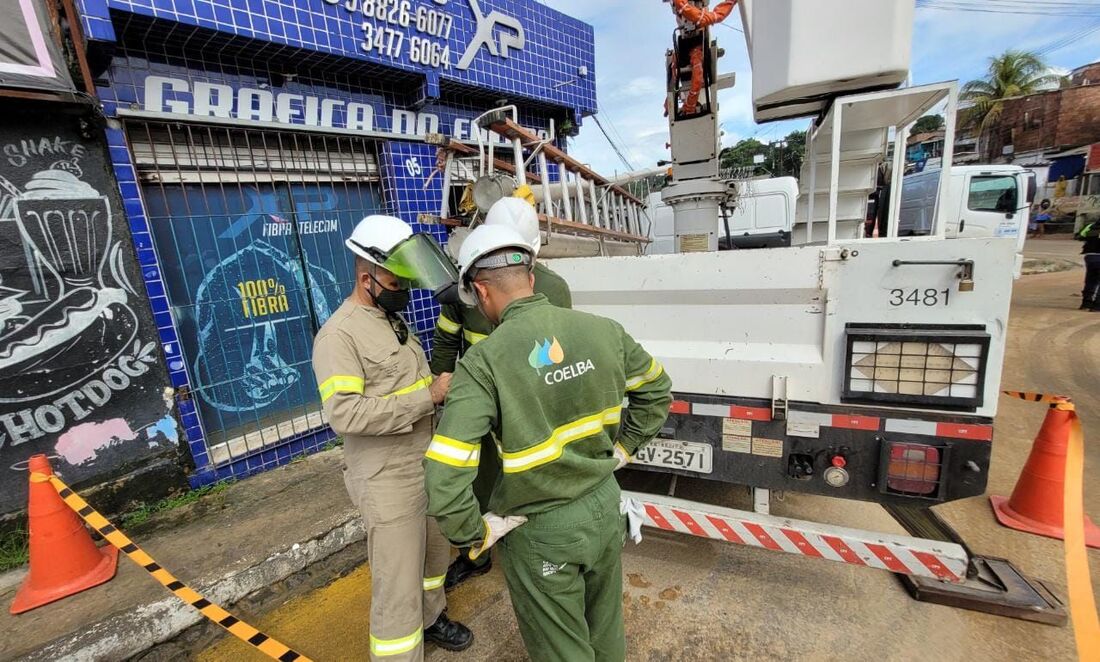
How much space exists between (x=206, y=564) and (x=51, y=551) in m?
0.74

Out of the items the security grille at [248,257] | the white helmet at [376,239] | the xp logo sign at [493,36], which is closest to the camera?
the white helmet at [376,239]

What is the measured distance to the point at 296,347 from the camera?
4.20 meters

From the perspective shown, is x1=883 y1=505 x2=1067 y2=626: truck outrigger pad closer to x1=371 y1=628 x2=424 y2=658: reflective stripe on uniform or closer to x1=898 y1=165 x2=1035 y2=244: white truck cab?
x1=371 y1=628 x2=424 y2=658: reflective stripe on uniform

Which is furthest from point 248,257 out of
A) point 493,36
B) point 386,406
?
point 493,36

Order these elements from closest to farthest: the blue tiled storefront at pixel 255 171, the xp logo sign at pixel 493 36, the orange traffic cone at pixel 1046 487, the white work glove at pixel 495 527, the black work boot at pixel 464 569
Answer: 1. the white work glove at pixel 495 527
2. the black work boot at pixel 464 569
3. the orange traffic cone at pixel 1046 487
4. the blue tiled storefront at pixel 255 171
5. the xp logo sign at pixel 493 36

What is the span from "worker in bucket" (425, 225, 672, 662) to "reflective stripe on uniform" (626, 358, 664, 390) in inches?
4.6

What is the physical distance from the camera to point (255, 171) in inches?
152

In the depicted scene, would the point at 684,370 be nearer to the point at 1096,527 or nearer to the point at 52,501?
the point at 1096,527

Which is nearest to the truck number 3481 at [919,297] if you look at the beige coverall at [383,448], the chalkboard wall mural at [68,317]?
the beige coverall at [383,448]

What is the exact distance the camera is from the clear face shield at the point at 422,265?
6.35 feet

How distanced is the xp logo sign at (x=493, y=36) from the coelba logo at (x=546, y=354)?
199 inches

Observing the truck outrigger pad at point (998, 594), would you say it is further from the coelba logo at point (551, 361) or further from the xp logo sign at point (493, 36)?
the xp logo sign at point (493, 36)

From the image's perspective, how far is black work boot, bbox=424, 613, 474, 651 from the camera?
2.28 metres

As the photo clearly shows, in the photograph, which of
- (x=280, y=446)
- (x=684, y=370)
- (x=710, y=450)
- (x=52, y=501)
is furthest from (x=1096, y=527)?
(x=52, y=501)
